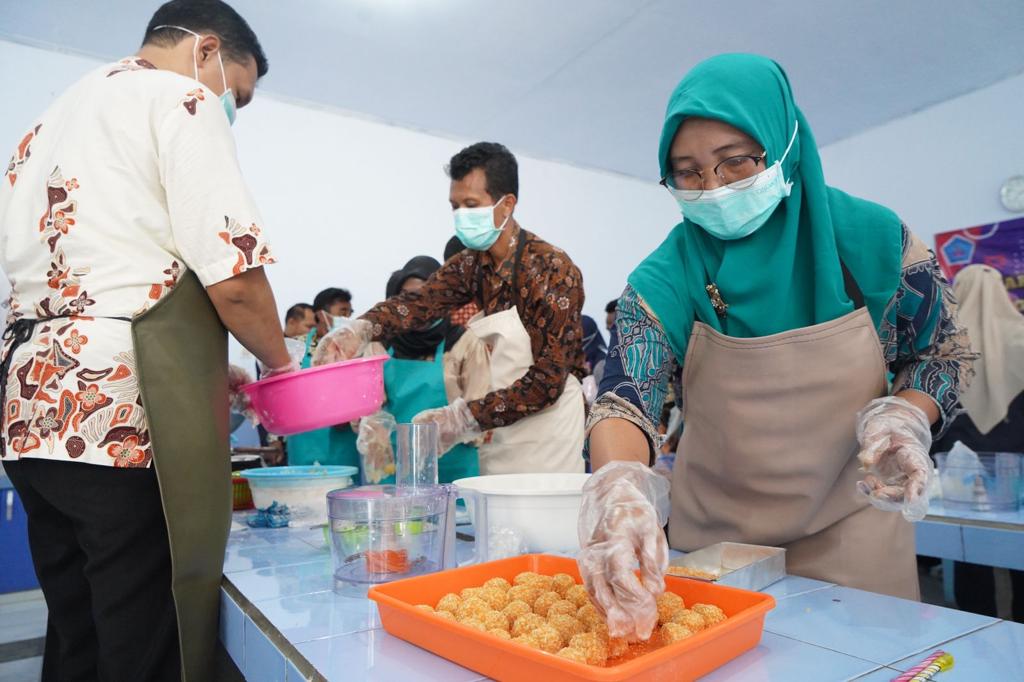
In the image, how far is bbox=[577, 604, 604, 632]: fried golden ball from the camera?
0.74 m

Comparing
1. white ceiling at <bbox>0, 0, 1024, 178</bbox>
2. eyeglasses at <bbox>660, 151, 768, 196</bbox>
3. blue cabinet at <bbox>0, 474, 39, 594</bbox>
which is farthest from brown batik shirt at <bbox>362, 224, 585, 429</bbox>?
blue cabinet at <bbox>0, 474, 39, 594</bbox>

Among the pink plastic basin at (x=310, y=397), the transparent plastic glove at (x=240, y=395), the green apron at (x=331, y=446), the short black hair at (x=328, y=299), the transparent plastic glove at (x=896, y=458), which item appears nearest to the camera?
the transparent plastic glove at (x=896, y=458)

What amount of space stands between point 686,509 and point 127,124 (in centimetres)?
121

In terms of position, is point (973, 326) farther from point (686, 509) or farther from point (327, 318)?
point (327, 318)

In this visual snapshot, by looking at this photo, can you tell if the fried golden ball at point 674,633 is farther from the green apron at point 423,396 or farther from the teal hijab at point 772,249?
the green apron at point 423,396

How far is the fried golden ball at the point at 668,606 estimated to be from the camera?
30.1 inches

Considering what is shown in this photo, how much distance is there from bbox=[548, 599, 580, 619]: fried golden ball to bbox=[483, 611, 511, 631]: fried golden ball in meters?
0.05

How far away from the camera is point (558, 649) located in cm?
69

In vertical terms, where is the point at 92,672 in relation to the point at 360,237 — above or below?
below

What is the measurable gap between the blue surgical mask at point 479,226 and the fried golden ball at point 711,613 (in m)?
1.61

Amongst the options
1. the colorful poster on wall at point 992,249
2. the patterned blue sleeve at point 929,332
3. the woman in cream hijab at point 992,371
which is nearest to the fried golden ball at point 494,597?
the patterned blue sleeve at point 929,332

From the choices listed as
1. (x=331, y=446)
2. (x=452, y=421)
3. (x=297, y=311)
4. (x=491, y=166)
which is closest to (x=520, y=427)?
(x=452, y=421)

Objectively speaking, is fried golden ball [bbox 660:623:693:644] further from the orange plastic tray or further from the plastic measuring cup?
the plastic measuring cup

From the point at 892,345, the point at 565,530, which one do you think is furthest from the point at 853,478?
the point at 565,530
